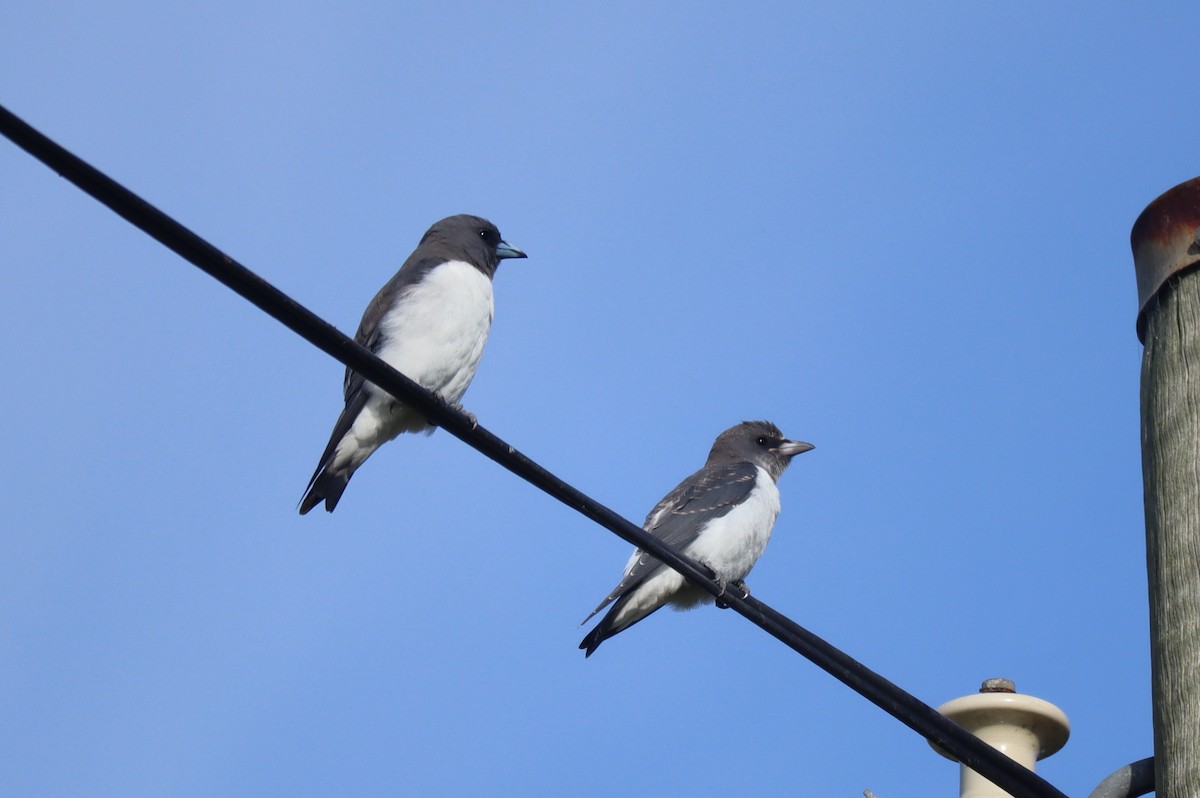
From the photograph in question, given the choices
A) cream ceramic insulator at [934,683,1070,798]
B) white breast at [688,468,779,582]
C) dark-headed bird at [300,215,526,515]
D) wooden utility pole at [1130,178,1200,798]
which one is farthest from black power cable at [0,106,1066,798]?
white breast at [688,468,779,582]

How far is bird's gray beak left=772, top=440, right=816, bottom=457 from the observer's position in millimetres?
9992

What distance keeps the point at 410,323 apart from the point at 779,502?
289 centimetres

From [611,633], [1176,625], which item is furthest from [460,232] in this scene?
[1176,625]

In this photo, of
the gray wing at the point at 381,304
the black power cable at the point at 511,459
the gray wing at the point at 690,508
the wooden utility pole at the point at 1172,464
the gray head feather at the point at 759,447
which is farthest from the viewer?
the gray head feather at the point at 759,447

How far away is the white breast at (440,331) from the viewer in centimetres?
753

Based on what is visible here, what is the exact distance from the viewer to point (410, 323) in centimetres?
761

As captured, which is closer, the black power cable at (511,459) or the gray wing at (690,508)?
the black power cable at (511,459)

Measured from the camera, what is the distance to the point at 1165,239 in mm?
3979

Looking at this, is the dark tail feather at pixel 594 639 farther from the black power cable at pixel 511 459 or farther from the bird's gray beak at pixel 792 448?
the black power cable at pixel 511 459

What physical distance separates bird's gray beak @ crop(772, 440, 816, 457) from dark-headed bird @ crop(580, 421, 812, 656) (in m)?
0.56

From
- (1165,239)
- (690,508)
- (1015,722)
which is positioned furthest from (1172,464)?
(690,508)

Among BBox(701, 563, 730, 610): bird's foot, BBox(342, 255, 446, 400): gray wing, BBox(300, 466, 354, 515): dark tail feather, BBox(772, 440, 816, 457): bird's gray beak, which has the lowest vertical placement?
BBox(701, 563, 730, 610): bird's foot

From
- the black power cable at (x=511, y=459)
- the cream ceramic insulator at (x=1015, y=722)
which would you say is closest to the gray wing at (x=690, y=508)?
the cream ceramic insulator at (x=1015, y=722)

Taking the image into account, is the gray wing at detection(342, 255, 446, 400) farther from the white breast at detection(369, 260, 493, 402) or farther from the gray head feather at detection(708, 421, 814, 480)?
the gray head feather at detection(708, 421, 814, 480)
